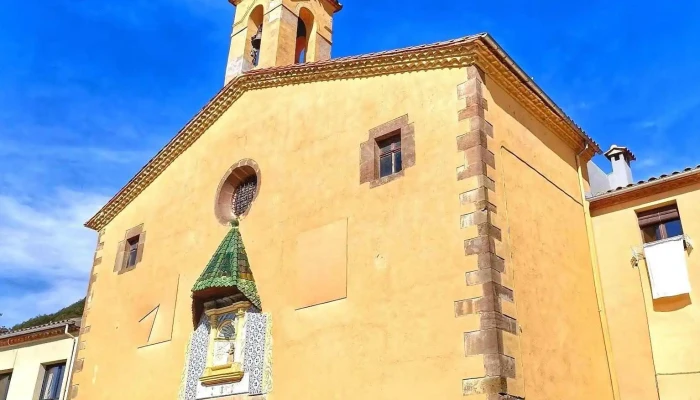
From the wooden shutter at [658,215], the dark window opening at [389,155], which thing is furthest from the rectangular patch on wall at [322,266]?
the wooden shutter at [658,215]

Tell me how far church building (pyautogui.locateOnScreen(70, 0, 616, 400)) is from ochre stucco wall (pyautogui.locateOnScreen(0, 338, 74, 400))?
2269mm

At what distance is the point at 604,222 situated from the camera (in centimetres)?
1150

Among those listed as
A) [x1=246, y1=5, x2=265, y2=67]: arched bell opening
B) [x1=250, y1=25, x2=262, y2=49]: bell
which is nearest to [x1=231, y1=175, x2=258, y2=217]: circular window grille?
[x1=246, y1=5, x2=265, y2=67]: arched bell opening

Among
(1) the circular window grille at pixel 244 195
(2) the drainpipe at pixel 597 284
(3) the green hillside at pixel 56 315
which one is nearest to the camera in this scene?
(2) the drainpipe at pixel 597 284

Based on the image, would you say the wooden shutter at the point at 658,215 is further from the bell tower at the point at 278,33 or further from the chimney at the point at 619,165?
the bell tower at the point at 278,33

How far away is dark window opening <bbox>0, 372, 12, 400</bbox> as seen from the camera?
16.8 metres

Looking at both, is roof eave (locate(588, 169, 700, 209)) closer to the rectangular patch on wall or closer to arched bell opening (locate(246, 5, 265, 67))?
the rectangular patch on wall

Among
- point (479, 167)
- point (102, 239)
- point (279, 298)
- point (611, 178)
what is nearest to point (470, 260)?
point (479, 167)

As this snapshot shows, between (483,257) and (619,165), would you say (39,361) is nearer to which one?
(483,257)

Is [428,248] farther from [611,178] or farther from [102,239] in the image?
[102,239]

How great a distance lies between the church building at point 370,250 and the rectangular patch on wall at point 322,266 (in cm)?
3

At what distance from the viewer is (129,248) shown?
14578 mm

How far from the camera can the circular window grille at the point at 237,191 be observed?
12305 mm

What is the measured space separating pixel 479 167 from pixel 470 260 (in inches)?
51.1
